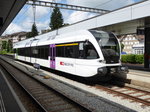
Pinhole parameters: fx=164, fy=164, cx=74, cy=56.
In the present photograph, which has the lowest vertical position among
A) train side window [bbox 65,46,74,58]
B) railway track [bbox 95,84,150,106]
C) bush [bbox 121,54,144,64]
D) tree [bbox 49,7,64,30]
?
railway track [bbox 95,84,150,106]

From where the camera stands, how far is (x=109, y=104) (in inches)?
242

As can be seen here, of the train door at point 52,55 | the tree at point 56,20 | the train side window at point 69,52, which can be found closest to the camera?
the train side window at point 69,52

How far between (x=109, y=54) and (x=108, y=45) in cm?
55

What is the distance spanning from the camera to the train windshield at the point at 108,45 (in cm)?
880

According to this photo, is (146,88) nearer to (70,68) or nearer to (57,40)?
(70,68)

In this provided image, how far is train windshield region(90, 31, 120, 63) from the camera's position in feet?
28.9

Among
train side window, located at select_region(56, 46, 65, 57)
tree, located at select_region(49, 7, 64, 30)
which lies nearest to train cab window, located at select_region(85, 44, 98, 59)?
train side window, located at select_region(56, 46, 65, 57)

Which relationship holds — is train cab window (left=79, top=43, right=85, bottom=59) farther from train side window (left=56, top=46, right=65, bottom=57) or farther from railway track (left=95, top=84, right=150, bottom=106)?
train side window (left=56, top=46, right=65, bottom=57)

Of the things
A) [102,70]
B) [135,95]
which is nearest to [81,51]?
[102,70]

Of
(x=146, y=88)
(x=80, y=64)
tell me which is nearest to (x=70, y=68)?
(x=80, y=64)

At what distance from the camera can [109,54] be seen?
350 inches

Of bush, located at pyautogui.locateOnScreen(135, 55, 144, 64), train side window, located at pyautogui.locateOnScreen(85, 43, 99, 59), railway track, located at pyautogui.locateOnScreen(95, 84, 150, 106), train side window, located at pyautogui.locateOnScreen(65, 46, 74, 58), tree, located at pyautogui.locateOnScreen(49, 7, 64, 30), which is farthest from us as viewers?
tree, located at pyautogui.locateOnScreen(49, 7, 64, 30)

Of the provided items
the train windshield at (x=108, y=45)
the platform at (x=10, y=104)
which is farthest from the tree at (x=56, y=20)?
the platform at (x=10, y=104)

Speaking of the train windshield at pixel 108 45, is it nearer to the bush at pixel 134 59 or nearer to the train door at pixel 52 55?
the train door at pixel 52 55
